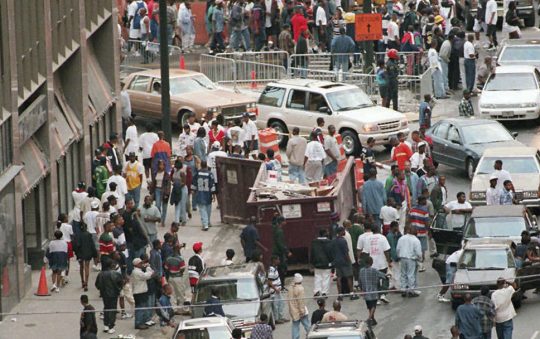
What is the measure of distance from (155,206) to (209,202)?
2.11 meters

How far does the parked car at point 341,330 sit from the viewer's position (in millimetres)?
25453

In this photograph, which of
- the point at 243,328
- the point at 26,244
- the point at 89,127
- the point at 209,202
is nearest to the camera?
the point at 243,328

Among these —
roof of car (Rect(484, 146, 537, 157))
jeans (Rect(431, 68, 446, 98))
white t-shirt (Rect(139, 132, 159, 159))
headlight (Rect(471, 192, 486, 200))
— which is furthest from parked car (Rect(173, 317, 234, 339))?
jeans (Rect(431, 68, 446, 98))

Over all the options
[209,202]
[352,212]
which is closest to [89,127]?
[209,202]

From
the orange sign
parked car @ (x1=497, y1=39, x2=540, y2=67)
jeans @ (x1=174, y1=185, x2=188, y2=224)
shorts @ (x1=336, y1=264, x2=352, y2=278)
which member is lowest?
jeans @ (x1=174, y1=185, x2=188, y2=224)

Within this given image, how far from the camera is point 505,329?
27.6m

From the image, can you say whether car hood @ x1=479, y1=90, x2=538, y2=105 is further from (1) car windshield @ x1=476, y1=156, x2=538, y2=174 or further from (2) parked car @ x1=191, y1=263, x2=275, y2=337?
(2) parked car @ x1=191, y1=263, x2=275, y2=337

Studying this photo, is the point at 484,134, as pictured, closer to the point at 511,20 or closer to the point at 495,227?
the point at 495,227

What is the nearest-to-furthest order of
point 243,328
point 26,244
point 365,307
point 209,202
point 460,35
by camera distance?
1. point 243,328
2. point 365,307
3. point 26,244
4. point 209,202
5. point 460,35

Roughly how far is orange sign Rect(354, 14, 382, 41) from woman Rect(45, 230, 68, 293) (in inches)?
642

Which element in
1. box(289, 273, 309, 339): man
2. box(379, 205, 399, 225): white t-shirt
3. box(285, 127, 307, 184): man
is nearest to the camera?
box(289, 273, 309, 339): man

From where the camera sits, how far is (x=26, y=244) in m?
33.2

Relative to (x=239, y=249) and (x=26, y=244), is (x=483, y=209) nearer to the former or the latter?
Answer: (x=239, y=249)

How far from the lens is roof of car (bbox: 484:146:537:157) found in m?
→ 36.5
